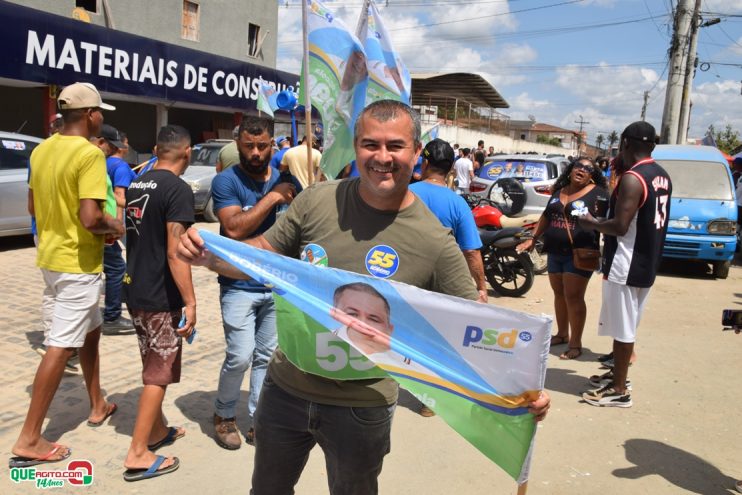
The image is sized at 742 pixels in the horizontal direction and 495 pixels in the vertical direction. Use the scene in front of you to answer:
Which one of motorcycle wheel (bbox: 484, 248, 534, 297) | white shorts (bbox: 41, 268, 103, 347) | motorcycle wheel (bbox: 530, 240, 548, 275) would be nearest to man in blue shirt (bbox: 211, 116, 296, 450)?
white shorts (bbox: 41, 268, 103, 347)

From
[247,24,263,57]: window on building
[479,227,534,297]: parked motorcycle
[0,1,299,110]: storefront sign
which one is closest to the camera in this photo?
[479,227,534,297]: parked motorcycle

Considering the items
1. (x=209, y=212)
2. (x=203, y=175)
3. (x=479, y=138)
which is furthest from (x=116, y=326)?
(x=479, y=138)

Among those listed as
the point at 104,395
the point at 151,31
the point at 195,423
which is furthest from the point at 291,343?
the point at 151,31

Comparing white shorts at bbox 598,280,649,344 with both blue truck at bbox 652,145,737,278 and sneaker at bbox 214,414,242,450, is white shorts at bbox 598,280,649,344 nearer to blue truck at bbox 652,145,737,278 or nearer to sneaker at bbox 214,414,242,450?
sneaker at bbox 214,414,242,450

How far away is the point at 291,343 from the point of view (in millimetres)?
2293

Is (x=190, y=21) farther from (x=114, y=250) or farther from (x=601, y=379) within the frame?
(x=601, y=379)

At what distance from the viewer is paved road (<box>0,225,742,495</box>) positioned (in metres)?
3.58

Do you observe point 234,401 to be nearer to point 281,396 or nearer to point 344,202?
point 281,396

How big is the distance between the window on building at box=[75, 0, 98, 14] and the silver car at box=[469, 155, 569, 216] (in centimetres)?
1344

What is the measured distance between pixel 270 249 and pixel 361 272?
0.42 metres

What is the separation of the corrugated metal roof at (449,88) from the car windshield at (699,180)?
823 inches

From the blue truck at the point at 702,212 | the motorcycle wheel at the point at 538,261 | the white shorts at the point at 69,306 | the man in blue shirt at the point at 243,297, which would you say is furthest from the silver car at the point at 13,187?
the blue truck at the point at 702,212

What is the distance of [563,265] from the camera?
19.7 feet

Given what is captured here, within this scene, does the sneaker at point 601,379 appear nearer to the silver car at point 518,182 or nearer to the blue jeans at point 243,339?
the blue jeans at point 243,339
